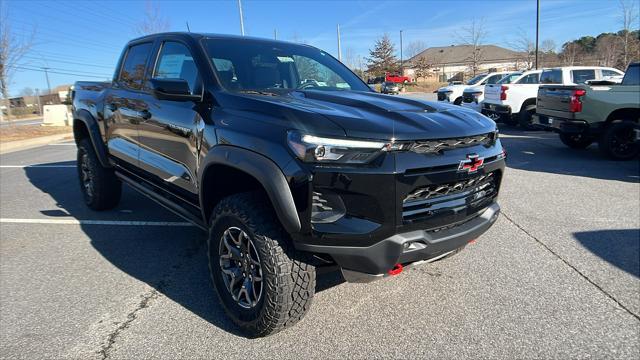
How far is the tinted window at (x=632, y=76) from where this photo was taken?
8.27 meters

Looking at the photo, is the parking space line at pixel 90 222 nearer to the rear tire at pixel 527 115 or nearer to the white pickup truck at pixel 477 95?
the rear tire at pixel 527 115

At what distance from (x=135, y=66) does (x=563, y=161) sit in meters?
7.89

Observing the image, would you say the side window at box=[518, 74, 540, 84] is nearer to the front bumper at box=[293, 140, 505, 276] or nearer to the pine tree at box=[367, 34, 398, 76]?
the front bumper at box=[293, 140, 505, 276]

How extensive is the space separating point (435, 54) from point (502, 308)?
91.9 meters

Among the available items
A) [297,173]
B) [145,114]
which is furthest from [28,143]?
[297,173]

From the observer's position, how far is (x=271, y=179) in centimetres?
226

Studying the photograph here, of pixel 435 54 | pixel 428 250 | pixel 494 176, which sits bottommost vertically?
pixel 428 250

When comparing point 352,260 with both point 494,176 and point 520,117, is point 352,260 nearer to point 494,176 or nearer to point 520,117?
point 494,176

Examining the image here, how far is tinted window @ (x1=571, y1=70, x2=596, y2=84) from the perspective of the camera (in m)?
12.8

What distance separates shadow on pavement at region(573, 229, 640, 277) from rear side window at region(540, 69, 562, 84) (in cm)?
996

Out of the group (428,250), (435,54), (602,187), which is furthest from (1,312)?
(435,54)

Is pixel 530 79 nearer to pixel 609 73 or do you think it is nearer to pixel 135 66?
pixel 609 73

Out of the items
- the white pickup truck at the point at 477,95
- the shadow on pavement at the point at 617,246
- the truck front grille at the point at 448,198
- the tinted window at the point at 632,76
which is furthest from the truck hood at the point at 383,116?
the white pickup truck at the point at 477,95

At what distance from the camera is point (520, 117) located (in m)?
13.2
